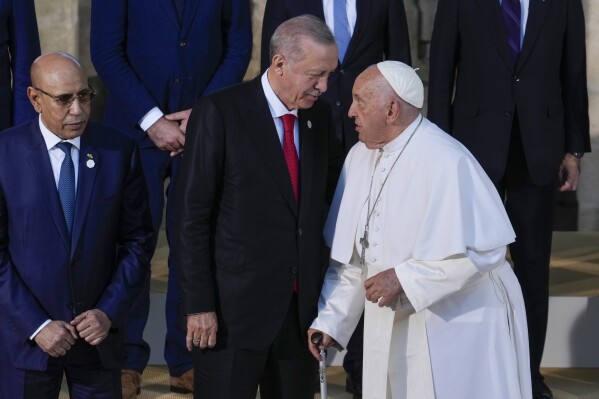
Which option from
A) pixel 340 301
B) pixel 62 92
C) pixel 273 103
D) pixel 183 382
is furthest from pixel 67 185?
pixel 183 382

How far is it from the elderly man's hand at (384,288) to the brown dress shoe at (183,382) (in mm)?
1547

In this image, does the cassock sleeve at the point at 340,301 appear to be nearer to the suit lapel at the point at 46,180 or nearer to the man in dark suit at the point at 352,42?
the suit lapel at the point at 46,180

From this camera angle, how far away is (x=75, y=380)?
4.06 metres

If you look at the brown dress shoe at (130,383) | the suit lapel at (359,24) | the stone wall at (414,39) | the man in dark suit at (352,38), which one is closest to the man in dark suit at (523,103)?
the man in dark suit at (352,38)

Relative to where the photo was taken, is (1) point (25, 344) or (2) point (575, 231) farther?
(2) point (575, 231)

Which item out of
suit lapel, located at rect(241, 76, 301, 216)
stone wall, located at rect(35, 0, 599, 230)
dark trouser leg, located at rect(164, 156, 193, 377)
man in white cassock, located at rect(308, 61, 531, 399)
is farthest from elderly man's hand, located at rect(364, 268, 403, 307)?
stone wall, located at rect(35, 0, 599, 230)

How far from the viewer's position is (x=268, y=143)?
412 cm

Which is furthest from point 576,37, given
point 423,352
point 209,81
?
point 423,352

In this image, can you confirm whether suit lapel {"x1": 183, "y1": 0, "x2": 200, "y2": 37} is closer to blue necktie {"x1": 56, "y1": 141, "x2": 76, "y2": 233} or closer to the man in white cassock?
the man in white cassock

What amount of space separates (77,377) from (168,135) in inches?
51.0

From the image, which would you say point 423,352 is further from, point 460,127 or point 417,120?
point 460,127

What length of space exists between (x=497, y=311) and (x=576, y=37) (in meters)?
1.68

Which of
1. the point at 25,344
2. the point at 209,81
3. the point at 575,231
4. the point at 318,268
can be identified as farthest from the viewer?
the point at 575,231

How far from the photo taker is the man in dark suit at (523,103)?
17.8 feet
